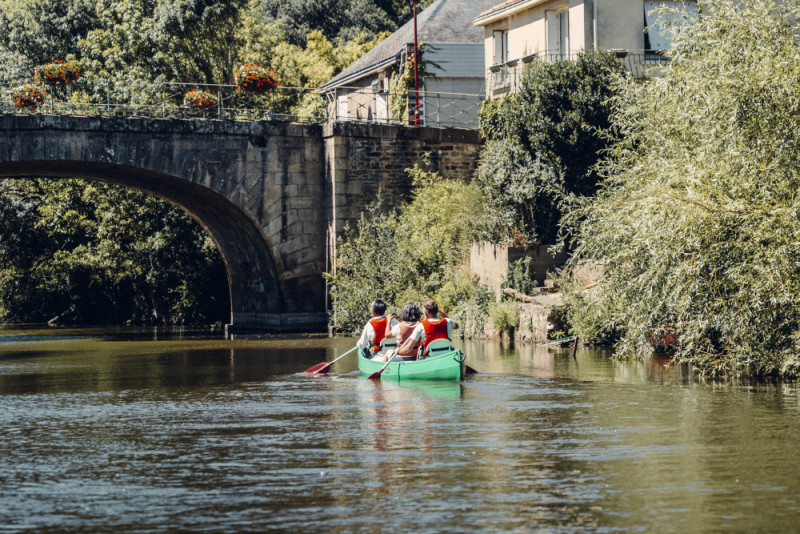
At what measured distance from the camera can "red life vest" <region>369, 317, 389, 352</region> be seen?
68.0ft

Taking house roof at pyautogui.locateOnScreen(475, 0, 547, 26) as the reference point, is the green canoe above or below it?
below

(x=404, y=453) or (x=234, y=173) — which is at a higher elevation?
(x=234, y=173)

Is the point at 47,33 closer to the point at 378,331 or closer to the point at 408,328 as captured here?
the point at 378,331

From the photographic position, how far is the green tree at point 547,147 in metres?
30.3

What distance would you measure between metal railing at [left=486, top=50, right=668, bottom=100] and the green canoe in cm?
1320

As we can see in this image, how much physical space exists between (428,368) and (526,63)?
17.0 m

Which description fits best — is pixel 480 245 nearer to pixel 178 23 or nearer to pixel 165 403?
pixel 165 403

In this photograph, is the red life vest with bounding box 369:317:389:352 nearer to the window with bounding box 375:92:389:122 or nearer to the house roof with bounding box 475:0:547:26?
the house roof with bounding box 475:0:547:26

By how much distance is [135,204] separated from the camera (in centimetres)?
4272


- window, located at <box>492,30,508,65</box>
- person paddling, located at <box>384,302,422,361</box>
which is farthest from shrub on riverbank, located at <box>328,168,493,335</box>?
person paddling, located at <box>384,302,422,361</box>

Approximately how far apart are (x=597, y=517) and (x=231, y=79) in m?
39.3

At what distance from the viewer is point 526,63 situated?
3450 centimetres

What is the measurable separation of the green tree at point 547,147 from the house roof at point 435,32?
9.86 metres

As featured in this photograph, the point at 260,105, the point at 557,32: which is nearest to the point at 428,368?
the point at 557,32
